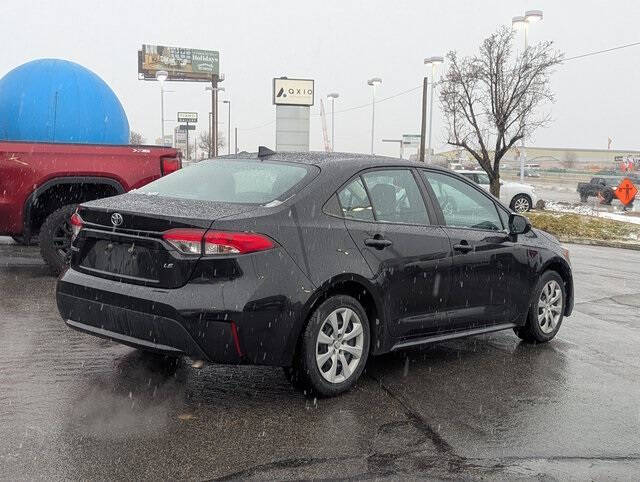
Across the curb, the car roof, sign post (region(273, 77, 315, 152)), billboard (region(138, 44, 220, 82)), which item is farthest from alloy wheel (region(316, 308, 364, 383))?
billboard (region(138, 44, 220, 82))

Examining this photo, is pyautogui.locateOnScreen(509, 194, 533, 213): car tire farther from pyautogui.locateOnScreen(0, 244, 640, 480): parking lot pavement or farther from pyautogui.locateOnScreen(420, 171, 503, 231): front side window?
pyautogui.locateOnScreen(420, 171, 503, 231): front side window

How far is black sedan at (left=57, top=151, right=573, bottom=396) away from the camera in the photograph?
4430mm

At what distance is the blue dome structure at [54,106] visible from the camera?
9961mm

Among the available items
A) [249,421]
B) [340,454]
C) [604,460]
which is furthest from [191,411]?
[604,460]

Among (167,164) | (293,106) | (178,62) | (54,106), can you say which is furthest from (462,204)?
(178,62)

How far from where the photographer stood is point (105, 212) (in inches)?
189

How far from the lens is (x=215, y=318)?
4.37m

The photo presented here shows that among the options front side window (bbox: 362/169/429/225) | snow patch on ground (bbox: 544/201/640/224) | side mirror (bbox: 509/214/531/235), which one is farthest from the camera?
snow patch on ground (bbox: 544/201/640/224)

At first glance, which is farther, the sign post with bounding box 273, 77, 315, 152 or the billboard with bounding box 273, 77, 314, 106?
the billboard with bounding box 273, 77, 314, 106

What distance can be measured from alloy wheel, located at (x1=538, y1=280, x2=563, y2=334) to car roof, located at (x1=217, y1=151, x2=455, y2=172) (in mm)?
1611

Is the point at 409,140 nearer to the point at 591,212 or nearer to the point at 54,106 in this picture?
the point at 591,212

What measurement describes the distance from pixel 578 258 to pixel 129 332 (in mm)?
11842

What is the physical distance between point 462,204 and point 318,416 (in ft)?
7.37

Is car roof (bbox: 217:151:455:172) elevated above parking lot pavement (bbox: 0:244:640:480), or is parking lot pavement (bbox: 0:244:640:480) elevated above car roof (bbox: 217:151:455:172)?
car roof (bbox: 217:151:455:172)
